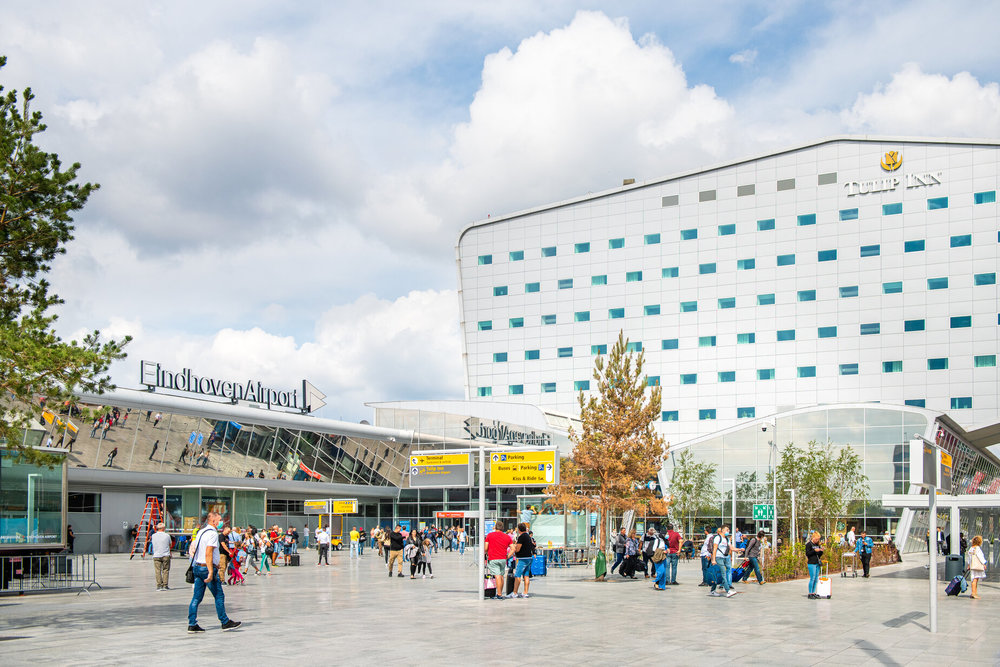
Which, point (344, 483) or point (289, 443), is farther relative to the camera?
point (344, 483)

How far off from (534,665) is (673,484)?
46.3m

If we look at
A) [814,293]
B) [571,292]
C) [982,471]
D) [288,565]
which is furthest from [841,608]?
[571,292]

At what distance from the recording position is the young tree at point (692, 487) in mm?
56188

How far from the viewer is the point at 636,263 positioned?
265ft

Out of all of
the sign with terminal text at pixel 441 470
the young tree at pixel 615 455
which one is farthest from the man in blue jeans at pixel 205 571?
the young tree at pixel 615 455

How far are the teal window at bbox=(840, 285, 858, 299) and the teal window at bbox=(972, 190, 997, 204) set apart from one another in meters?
10.2

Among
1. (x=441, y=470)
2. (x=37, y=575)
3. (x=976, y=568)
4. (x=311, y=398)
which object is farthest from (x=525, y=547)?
(x=311, y=398)

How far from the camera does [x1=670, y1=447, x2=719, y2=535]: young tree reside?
56.2 m

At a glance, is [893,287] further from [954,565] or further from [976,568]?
[976,568]

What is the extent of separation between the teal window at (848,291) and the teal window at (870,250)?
99.6 inches

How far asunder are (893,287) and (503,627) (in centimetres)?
6331

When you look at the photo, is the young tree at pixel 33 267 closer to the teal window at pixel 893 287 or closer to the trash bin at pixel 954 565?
the trash bin at pixel 954 565

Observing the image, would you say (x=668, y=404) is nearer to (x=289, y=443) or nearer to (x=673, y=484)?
(x=673, y=484)

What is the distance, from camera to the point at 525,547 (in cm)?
2216
